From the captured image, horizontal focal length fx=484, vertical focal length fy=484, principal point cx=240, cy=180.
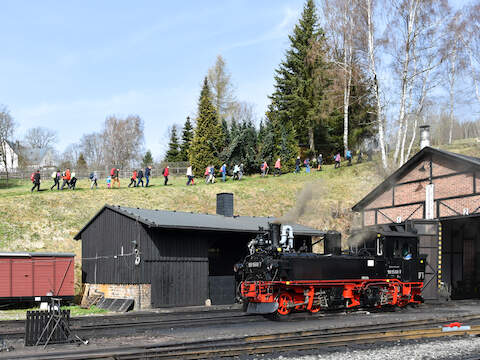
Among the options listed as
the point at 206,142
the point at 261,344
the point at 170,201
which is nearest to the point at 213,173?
the point at 206,142

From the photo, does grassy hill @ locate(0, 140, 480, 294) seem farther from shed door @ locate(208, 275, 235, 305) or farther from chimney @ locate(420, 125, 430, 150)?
shed door @ locate(208, 275, 235, 305)

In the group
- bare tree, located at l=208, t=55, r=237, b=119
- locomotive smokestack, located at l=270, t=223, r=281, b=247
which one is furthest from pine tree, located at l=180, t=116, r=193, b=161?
locomotive smokestack, located at l=270, t=223, r=281, b=247

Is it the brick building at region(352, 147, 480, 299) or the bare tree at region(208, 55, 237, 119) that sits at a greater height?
the bare tree at region(208, 55, 237, 119)

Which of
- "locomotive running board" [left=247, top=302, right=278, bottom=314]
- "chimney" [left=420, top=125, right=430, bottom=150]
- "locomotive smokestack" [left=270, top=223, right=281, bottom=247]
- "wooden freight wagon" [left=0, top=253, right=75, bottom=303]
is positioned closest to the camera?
"locomotive running board" [left=247, top=302, right=278, bottom=314]

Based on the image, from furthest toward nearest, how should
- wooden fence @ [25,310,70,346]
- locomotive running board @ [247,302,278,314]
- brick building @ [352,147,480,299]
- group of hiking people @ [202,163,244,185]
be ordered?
group of hiking people @ [202,163,244,185]
brick building @ [352,147,480,299]
locomotive running board @ [247,302,278,314]
wooden fence @ [25,310,70,346]

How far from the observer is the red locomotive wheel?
15.1m

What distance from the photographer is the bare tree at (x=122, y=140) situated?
250 feet

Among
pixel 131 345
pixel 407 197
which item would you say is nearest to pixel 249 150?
pixel 407 197

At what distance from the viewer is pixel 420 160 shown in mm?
23375

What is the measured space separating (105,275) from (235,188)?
1911cm

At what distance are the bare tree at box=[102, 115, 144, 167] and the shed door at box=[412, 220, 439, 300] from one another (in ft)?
195

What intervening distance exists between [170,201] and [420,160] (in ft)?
64.5

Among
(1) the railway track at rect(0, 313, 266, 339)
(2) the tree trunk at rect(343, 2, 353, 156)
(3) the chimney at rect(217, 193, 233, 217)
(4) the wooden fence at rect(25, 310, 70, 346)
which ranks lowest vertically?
(1) the railway track at rect(0, 313, 266, 339)

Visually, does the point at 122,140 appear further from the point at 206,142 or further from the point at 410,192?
the point at 410,192
